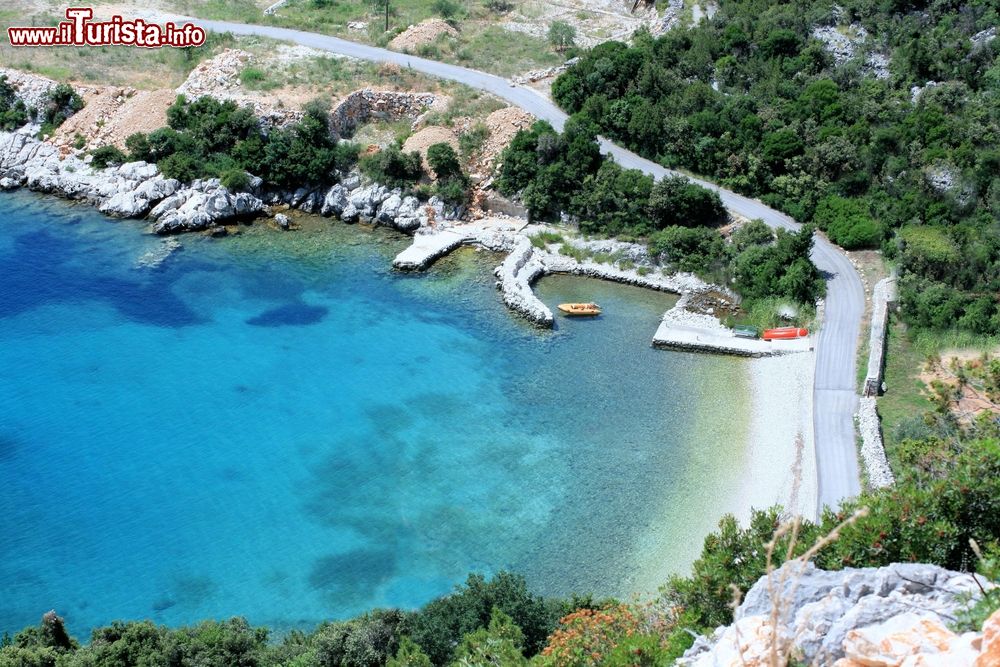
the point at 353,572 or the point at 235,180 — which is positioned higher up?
the point at 235,180

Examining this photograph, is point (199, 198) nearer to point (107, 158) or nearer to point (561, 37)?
point (107, 158)

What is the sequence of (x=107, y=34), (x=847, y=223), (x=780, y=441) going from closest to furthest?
(x=780, y=441) < (x=847, y=223) < (x=107, y=34)

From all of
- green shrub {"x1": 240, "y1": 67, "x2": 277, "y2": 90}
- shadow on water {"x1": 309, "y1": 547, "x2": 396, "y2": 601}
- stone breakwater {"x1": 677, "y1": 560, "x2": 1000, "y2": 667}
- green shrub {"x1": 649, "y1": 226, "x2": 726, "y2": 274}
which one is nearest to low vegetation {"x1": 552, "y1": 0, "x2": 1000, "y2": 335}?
green shrub {"x1": 649, "y1": 226, "x2": 726, "y2": 274}

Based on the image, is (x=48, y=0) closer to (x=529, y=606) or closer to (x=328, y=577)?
(x=328, y=577)

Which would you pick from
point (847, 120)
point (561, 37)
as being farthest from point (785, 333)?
point (561, 37)

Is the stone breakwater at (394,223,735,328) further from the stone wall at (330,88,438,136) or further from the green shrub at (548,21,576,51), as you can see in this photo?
the green shrub at (548,21,576,51)
